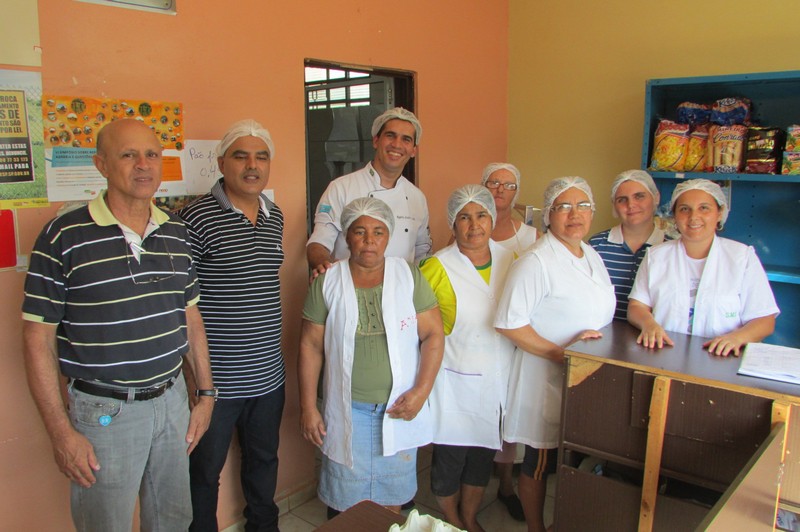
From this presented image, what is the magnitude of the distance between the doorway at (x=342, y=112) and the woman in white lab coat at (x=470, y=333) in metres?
0.91

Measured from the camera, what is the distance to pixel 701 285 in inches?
82.0

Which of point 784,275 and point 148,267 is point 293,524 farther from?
point 784,275

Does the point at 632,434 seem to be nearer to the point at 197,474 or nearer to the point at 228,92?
the point at 197,474

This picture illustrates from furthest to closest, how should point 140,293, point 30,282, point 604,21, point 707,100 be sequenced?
point 604,21
point 707,100
point 140,293
point 30,282

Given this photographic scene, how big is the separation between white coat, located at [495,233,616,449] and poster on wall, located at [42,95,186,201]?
1438 millimetres

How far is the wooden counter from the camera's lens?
1614 millimetres

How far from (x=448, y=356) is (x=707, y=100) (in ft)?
6.88

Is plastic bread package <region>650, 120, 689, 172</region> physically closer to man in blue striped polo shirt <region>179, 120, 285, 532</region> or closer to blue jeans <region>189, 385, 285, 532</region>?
man in blue striped polo shirt <region>179, 120, 285, 532</region>

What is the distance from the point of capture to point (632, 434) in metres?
1.85

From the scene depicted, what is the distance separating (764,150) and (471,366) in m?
1.74

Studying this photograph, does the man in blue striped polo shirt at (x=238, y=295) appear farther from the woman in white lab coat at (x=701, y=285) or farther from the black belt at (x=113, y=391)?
the woman in white lab coat at (x=701, y=285)

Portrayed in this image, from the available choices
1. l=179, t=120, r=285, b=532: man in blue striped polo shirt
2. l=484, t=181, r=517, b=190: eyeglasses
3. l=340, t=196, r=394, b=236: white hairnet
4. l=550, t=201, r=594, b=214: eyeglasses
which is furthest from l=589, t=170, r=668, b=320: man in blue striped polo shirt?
l=179, t=120, r=285, b=532: man in blue striped polo shirt

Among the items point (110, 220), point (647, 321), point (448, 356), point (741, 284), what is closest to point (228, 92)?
point (110, 220)

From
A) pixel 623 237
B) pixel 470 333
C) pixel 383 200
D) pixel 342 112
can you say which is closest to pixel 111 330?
pixel 470 333
